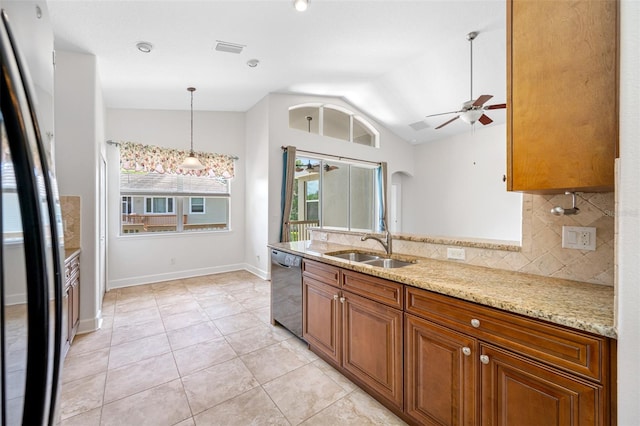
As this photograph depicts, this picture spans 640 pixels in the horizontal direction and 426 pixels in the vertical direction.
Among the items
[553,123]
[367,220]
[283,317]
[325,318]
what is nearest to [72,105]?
[283,317]

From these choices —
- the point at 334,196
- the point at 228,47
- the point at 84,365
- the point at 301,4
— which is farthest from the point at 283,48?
the point at 84,365

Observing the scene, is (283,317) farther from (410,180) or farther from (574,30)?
(410,180)

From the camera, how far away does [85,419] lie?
1.78 m

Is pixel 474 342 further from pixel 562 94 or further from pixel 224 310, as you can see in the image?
pixel 224 310

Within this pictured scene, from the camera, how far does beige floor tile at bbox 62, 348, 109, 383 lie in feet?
7.36

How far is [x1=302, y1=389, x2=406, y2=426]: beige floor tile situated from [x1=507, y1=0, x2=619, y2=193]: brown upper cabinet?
1545 millimetres

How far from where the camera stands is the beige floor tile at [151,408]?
178 cm

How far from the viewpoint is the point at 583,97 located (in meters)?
1.19

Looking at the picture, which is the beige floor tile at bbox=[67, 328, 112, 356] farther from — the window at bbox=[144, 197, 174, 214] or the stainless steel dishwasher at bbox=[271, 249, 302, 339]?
the window at bbox=[144, 197, 174, 214]

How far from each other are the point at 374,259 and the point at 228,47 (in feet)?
9.10

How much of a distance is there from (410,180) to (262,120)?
15.2 ft

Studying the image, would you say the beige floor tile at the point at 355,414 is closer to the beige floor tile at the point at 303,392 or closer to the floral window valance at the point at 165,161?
the beige floor tile at the point at 303,392

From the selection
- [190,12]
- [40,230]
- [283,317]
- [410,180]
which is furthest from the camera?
[410,180]

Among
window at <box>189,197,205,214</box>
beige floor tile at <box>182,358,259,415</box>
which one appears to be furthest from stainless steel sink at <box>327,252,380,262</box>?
window at <box>189,197,205,214</box>
